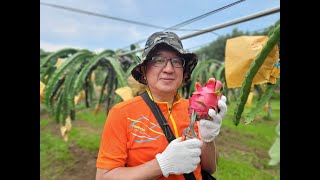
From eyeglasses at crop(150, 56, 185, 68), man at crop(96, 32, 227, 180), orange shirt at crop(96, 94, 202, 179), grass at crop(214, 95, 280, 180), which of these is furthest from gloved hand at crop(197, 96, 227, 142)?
grass at crop(214, 95, 280, 180)

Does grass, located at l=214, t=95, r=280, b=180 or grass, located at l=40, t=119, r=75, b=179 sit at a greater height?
grass, located at l=214, t=95, r=280, b=180

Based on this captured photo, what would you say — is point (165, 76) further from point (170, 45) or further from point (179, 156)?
point (179, 156)

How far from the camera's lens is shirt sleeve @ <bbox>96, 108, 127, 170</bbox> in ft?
4.00

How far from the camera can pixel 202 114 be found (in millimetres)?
1148

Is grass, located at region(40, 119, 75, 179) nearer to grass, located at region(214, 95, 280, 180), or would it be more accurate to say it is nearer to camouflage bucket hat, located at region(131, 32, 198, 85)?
grass, located at region(214, 95, 280, 180)

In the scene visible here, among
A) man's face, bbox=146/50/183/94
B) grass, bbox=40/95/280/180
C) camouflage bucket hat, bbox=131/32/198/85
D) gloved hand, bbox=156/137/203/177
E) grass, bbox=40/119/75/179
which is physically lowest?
grass, bbox=40/119/75/179

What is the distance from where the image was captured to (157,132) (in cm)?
127

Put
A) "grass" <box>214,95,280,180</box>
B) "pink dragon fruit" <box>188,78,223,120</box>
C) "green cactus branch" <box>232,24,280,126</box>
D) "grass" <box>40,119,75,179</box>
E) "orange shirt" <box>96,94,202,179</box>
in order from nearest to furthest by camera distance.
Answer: "pink dragon fruit" <box>188,78,223,120</box>, "orange shirt" <box>96,94,202,179</box>, "green cactus branch" <box>232,24,280,126</box>, "grass" <box>214,95,280,180</box>, "grass" <box>40,119,75,179</box>

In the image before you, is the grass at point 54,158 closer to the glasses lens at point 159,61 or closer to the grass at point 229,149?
the grass at point 229,149

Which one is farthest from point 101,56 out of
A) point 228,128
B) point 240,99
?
→ point 228,128

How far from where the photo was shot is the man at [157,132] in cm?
118

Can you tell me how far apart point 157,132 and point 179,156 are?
0.15 m

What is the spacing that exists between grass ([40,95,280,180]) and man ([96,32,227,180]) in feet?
5.93
